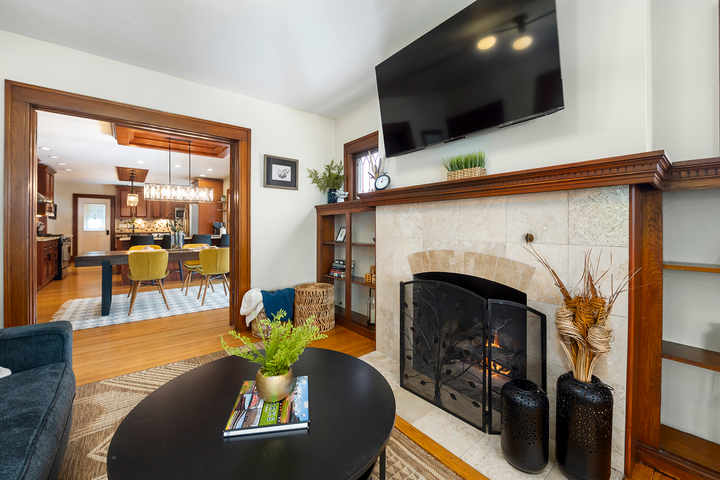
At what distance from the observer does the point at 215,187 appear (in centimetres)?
841

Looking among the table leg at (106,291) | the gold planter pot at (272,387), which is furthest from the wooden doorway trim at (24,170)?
the gold planter pot at (272,387)

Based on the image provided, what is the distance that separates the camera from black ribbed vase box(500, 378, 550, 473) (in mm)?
1295

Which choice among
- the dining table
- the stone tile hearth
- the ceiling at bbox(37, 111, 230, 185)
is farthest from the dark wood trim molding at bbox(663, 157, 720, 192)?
the ceiling at bbox(37, 111, 230, 185)

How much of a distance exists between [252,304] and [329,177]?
5.73ft

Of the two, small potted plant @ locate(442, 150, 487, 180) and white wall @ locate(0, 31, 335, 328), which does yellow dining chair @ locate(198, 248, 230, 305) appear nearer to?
white wall @ locate(0, 31, 335, 328)

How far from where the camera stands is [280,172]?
3.43 meters

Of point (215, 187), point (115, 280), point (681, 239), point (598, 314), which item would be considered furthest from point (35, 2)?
point (215, 187)

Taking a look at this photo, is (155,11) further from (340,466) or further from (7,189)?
(340,466)

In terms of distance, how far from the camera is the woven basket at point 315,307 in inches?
124

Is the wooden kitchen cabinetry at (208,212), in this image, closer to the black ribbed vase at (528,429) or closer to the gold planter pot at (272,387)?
the gold planter pot at (272,387)

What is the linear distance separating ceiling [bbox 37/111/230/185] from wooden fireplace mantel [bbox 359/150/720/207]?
16.2ft

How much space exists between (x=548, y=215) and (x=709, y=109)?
2.46 ft

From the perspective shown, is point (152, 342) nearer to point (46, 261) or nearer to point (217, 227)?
point (46, 261)

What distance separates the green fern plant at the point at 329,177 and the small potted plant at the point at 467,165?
6.20 ft
